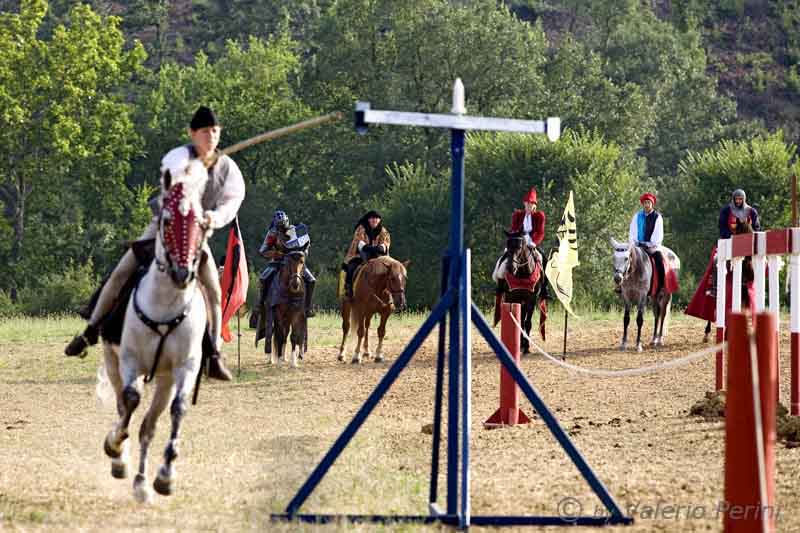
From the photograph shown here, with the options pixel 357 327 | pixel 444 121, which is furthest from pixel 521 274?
pixel 444 121

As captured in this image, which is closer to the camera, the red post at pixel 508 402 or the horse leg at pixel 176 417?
the horse leg at pixel 176 417

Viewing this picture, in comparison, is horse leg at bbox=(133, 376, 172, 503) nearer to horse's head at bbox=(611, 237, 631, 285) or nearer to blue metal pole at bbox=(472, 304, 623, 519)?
blue metal pole at bbox=(472, 304, 623, 519)

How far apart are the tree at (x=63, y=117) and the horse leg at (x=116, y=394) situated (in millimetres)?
45988

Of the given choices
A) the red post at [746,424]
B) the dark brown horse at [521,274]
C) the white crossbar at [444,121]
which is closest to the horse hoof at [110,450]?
the white crossbar at [444,121]

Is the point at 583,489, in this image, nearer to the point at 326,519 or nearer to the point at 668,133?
the point at 326,519

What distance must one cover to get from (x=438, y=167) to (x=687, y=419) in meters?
46.1

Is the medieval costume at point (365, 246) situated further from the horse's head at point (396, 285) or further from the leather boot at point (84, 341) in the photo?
the leather boot at point (84, 341)

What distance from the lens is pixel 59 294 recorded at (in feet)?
177

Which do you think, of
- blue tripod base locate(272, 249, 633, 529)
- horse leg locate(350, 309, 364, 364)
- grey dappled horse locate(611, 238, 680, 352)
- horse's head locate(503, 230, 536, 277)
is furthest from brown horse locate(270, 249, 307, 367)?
blue tripod base locate(272, 249, 633, 529)

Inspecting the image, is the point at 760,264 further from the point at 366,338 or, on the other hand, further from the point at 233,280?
the point at 366,338

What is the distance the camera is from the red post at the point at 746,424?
7242 mm

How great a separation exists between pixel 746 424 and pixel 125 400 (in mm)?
4449

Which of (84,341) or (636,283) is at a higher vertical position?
(636,283)

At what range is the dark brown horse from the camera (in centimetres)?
2544
